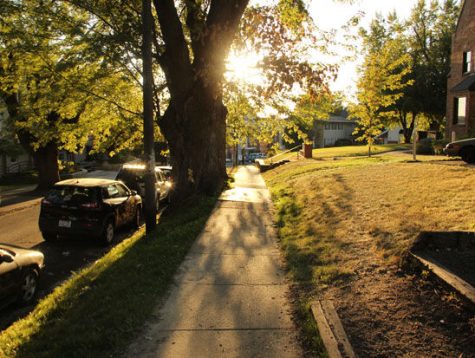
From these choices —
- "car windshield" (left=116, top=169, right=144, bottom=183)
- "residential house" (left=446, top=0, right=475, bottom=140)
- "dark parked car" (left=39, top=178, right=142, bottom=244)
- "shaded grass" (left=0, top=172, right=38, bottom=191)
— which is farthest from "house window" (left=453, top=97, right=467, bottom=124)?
"shaded grass" (left=0, top=172, right=38, bottom=191)

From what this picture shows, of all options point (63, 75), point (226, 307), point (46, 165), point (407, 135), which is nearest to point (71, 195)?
point (226, 307)

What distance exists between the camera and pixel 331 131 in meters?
77.2

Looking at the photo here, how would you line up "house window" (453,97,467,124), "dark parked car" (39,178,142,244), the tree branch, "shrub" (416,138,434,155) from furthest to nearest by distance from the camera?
"house window" (453,97,467,124) → "shrub" (416,138,434,155) → the tree branch → "dark parked car" (39,178,142,244)

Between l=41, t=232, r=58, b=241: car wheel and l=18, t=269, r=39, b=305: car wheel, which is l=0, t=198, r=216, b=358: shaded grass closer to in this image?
l=18, t=269, r=39, b=305: car wheel

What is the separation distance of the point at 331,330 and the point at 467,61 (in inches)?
1164

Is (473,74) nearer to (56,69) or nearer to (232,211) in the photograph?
(232,211)

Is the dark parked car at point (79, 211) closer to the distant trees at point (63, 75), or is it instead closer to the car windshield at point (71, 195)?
the car windshield at point (71, 195)

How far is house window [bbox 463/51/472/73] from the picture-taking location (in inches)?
1104

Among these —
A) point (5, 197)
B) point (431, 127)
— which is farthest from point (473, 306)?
point (431, 127)

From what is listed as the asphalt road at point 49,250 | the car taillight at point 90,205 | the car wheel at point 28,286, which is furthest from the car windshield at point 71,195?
the car wheel at point 28,286

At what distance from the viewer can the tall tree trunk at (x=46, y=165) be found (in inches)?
1016

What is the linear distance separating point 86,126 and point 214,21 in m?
10.5

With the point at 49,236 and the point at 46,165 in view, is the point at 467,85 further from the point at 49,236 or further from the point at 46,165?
the point at 46,165

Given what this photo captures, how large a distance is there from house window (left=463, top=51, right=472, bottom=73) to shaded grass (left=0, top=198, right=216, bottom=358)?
26619mm
